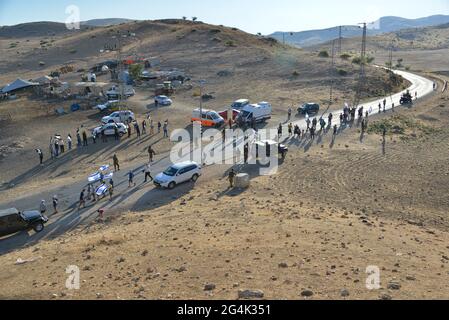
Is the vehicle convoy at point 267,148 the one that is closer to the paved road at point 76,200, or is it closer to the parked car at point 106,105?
the paved road at point 76,200

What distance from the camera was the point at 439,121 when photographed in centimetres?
4506

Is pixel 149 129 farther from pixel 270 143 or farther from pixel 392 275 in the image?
pixel 392 275

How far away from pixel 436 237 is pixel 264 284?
10270 mm

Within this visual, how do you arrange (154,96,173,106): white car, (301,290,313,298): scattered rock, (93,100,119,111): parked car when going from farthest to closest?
(154,96,173,106): white car, (93,100,119,111): parked car, (301,290,313,298): scattered rock

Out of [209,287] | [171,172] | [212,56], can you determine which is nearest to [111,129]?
[171,172]

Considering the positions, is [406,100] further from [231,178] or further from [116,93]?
[116,93]

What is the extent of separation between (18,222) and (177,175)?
9160 millimetres

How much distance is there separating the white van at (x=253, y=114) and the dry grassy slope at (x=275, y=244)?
11445mm

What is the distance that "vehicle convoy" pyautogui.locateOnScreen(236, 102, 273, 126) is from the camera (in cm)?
4250

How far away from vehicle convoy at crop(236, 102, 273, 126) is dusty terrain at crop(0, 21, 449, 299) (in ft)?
4.15

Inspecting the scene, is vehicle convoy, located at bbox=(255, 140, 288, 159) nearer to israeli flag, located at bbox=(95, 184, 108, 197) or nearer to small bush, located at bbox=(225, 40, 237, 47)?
israeli flag, located at bbox=(95, 184, 108, 197)

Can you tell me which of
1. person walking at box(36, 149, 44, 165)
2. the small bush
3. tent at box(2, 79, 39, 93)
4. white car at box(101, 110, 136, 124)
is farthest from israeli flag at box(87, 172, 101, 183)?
the small bush

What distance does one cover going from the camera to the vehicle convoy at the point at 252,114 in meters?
42.5
